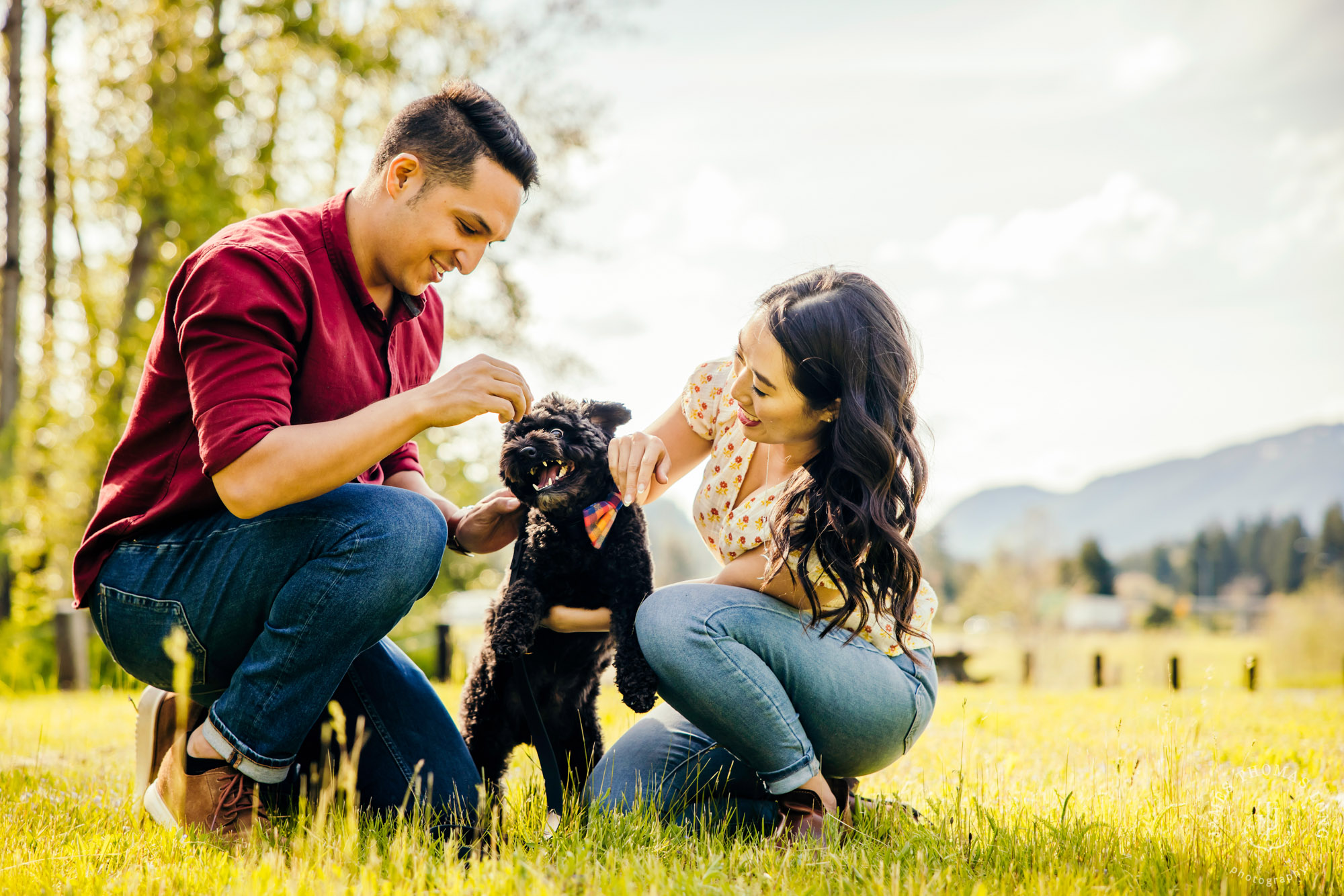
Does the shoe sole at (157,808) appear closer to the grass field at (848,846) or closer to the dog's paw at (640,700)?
the grass field at (848,846)

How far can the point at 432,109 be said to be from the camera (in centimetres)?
253

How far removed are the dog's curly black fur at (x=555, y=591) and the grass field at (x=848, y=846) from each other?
19cm

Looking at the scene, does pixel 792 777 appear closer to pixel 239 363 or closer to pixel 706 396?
pixel 706 396

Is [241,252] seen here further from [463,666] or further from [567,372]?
[567,372]

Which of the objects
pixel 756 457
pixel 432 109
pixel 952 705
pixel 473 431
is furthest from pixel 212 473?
pixel 473 431

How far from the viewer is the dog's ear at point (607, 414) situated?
3053mm

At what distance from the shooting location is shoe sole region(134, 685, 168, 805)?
2.62 meters

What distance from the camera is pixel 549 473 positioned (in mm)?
2861

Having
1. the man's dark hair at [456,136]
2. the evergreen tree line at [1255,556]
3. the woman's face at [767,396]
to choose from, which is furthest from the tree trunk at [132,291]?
the evergreen tree line at [1255,556]

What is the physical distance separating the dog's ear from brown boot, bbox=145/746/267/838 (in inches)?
59.3

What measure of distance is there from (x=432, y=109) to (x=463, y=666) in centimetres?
730

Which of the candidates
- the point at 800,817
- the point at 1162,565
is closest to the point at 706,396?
the point at 800,817

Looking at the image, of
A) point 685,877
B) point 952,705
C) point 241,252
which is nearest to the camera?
point 685,877

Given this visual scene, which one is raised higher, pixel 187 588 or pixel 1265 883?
pixel 187 588
